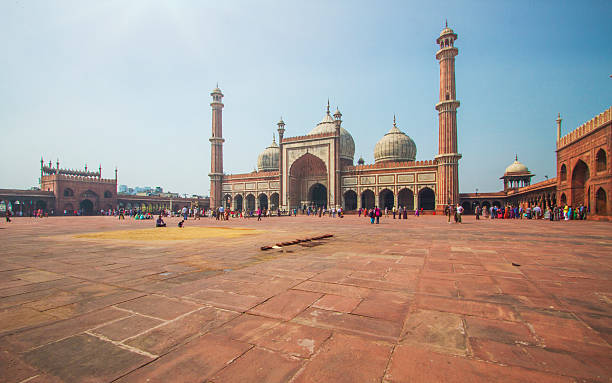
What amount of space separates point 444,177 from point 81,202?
49.0 metres

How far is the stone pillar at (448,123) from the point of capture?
2894 cm

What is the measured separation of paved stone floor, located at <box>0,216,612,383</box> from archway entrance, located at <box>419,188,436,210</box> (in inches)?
1306

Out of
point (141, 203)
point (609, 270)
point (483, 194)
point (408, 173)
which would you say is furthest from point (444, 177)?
point (141, 203)

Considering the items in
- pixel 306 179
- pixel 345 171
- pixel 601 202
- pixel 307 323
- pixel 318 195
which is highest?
pixel 345 171

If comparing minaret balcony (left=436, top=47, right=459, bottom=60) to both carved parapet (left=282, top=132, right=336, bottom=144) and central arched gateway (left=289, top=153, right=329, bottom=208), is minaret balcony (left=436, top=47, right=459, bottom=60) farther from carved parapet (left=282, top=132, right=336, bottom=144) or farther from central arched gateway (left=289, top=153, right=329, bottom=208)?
central arched gateway (left=289, top=153, right=329, bottom=208)

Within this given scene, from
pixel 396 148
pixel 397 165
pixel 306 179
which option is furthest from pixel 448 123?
pixel 306 179

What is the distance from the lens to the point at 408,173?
33.1 meters

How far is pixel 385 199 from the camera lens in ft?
124

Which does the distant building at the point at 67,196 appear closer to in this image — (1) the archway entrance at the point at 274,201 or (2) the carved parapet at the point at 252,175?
(2) the carved parapet at the point at 252,175

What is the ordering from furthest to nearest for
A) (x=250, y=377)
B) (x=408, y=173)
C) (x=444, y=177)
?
(x=408, y=173), (x=444, y=177), (x=250, y=377)

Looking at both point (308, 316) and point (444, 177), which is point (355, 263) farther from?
point (444, 177)

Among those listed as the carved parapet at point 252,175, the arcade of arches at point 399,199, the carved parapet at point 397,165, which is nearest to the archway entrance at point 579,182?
the carved parapet at point 397,165

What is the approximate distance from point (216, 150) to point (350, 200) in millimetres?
20930

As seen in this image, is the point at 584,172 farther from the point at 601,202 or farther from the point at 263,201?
the point at 263,201
